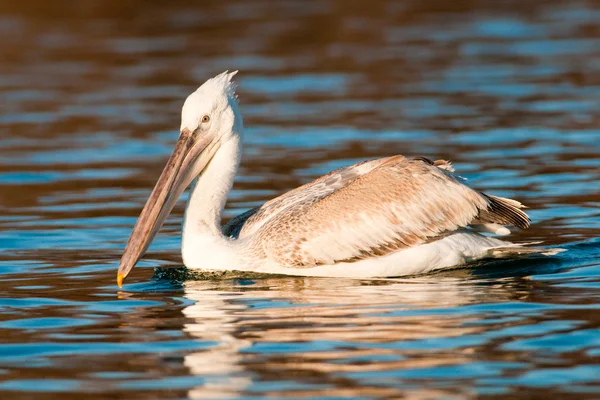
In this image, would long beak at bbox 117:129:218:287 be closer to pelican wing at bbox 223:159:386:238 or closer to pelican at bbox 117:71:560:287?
pelican at bbox 117:71:560:287

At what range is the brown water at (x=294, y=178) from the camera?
6039 mm

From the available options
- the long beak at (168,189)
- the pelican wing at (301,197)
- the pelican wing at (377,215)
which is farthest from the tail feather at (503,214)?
the long beak at (168,189)

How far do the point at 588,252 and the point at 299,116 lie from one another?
7.55 m

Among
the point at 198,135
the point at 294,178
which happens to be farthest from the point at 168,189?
the point at 294,178

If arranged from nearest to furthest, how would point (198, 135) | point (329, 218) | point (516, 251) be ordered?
point (329, 218) → point (516, 251) → point (198, 135)

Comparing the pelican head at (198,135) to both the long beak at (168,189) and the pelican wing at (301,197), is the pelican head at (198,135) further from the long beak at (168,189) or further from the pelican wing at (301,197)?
the pelican wing at (301,197)

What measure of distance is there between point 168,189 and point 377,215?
144cm

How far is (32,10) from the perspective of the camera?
2461 cm

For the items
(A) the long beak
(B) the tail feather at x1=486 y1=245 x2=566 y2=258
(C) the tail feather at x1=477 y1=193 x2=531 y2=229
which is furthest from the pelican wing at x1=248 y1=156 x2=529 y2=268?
(A) the long beak

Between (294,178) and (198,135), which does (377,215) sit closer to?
(198,135)

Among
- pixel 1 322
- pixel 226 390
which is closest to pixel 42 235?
pixel 1 322

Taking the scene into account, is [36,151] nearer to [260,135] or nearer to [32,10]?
[260,135]

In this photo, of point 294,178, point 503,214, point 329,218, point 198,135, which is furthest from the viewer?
point 294,178

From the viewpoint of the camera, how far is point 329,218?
322 inches
